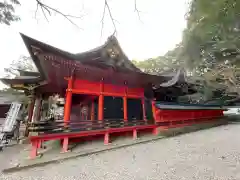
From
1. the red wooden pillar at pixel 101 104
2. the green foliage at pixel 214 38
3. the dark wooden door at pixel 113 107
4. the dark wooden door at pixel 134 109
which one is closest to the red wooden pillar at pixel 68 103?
the red wooden pillar at pixel 101 104

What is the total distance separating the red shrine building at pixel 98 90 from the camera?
547 cm

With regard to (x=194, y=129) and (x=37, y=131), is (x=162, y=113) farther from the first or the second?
(x=37, y=131)

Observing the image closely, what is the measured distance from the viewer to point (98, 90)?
7.45 metres

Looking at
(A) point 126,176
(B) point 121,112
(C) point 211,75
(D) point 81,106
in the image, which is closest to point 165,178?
(A) point 126,176

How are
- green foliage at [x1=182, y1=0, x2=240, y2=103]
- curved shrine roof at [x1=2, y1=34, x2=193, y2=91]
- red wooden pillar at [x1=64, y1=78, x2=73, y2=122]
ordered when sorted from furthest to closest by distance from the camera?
1. red wooden pillar at [x1=64, y1=78, x2=73, y2=122]
2. curved shrine roof at [x1=2, y1=34, x2=193, y2=91]
3. green foliage at [x1=182, y1=0, x2=240, y2=103]

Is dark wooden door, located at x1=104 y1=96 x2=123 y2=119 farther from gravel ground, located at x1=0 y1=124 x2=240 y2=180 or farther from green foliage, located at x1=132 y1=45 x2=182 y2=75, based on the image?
green foliage, located at x1=132 y1=45 x2=182 y2=75

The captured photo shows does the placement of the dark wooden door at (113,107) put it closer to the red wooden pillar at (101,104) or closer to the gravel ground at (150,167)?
the red wooden pillar at (101,104)

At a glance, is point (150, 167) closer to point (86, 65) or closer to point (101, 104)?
point (101, 104)

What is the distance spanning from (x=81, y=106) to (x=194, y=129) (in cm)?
865

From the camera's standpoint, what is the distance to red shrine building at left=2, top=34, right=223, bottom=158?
5473 millimetres

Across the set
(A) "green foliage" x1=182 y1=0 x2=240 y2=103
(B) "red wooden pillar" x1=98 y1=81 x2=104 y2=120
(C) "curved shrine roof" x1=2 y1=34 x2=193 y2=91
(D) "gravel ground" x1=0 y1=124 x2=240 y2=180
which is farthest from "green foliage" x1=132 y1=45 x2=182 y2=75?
(D) "gravel ground" x1=0 y1=124 x2=240 y2=180

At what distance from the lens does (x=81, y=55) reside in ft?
20.6

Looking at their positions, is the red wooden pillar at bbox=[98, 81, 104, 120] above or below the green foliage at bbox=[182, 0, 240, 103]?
below

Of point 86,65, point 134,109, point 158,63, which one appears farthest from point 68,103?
point 158,63
